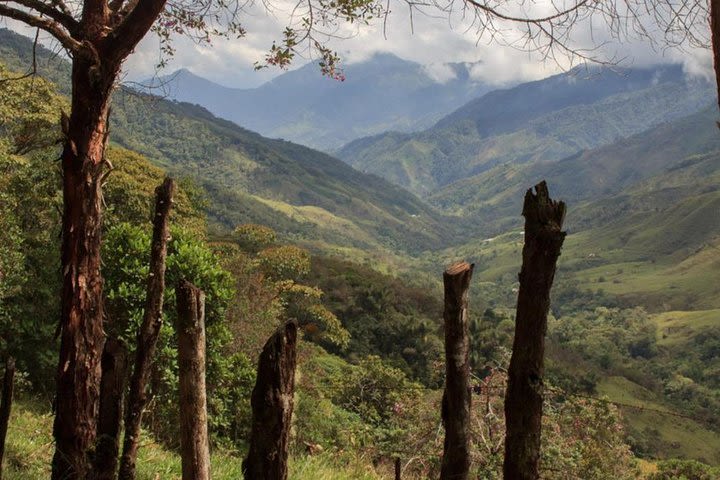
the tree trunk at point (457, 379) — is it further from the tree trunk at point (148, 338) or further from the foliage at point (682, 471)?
the foliage at point (682, 471)

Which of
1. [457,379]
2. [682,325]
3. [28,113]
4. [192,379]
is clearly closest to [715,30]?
[457,379]

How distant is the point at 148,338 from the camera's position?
17.2 ft

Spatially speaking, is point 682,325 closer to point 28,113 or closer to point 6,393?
point 28,113

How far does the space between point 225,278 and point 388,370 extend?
1446 cm

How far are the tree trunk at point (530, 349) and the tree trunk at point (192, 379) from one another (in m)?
2.12

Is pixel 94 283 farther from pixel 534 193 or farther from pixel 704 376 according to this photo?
pixel 704 376

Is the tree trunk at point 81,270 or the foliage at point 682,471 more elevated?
the tree trunk at point 81,270

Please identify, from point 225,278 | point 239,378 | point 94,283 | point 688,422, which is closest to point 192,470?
point 94,283

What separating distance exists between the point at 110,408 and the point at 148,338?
864 mm

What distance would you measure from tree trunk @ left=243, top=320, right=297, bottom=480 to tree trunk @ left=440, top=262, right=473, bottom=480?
1.04 metres

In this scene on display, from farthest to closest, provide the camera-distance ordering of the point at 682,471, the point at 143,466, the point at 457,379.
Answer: the point at 682,471, the point at 143,466, the point at 457,379

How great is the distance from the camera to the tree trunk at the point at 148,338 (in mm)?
5035

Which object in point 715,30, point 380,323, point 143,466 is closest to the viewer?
point 715,30

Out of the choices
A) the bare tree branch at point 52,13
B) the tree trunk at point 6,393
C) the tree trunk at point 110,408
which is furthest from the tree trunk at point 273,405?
the bare tree branch at point 52,13
